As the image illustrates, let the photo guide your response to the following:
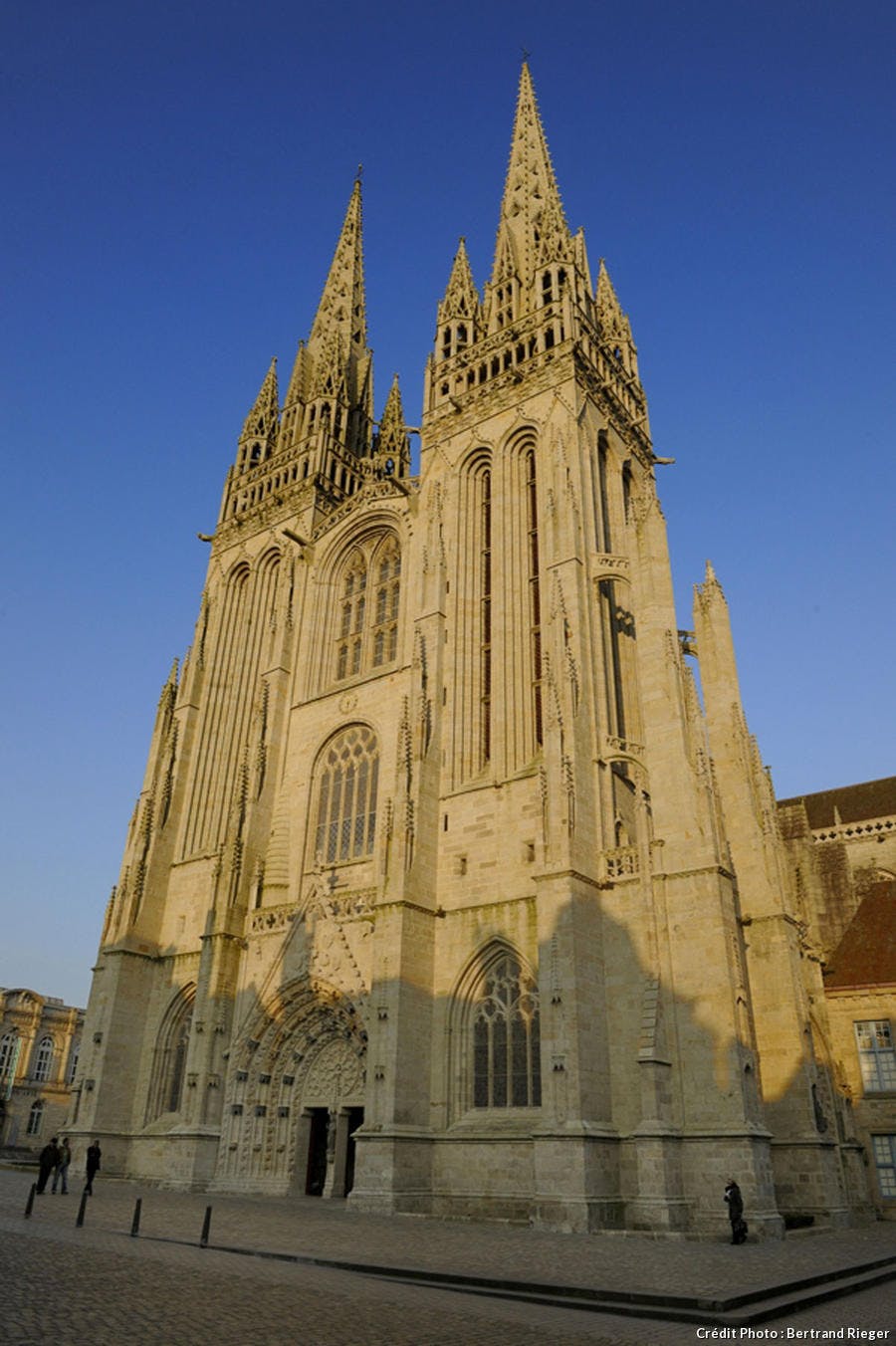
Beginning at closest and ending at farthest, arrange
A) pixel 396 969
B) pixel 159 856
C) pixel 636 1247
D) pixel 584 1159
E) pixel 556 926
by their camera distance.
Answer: pixel 636 1247 < pixel 584 1159 < pixel 556 926 < pixel 396 969 < pixel 159 856

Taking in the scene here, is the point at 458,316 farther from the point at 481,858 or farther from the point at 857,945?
the point at 857,945

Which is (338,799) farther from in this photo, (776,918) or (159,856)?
(776,918)

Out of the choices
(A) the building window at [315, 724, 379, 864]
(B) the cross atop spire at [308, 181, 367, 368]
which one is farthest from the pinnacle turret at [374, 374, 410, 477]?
(A) the building window at [315, 724, 379, 864]

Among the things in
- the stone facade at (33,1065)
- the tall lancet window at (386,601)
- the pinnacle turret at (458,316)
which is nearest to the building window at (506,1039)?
the tall lancet window at (386,601)

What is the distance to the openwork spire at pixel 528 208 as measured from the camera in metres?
33.6

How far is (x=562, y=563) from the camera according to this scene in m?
25.2

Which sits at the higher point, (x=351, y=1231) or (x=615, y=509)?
(x=615, y=509)

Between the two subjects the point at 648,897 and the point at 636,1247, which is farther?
the point at 648,897

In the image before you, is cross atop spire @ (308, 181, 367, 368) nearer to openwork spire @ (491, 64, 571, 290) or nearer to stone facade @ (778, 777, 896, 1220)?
openwork spire @ (491, 64, 571, 290)

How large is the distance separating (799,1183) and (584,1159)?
618 cm

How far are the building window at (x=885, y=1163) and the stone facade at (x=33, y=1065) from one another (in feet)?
141

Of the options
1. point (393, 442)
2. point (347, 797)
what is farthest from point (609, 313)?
point (347, 797)

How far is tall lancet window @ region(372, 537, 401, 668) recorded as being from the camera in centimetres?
3102

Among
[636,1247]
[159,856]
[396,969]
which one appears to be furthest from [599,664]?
[159,856]
